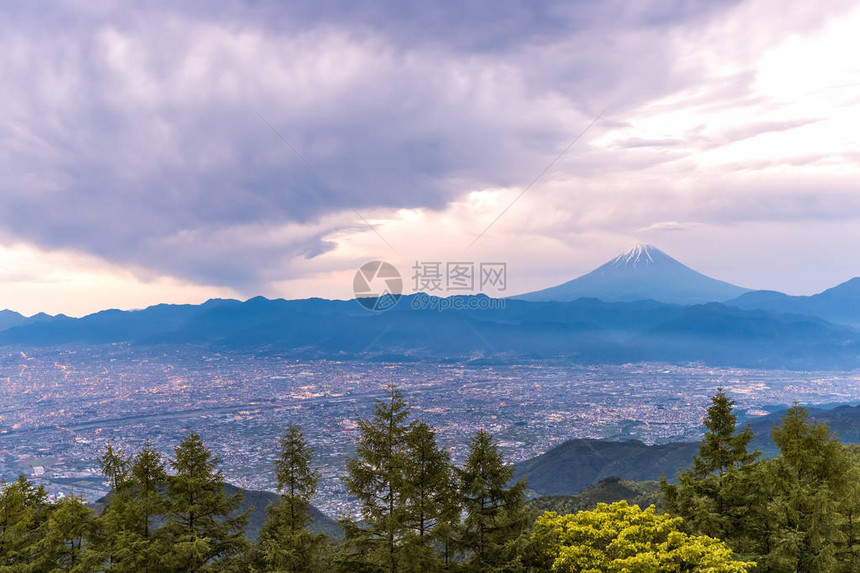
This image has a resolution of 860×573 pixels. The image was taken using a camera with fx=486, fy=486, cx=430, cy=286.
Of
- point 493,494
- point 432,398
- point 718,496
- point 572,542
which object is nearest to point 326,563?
point 493,494

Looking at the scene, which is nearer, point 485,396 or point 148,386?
point 485,396

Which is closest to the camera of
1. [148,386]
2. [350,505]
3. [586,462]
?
[350,505]

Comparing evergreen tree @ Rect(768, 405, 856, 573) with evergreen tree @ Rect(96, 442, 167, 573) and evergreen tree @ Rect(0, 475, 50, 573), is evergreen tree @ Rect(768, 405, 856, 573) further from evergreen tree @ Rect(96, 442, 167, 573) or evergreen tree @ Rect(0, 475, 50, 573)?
evergreen tree @ Rect(0, 475, 50, 573)

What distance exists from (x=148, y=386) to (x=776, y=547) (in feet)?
661

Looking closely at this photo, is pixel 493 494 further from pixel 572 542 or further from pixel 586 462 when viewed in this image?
pixel 586 462

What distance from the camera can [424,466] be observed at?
17.0 metres

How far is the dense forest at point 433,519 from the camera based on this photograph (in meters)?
15.2

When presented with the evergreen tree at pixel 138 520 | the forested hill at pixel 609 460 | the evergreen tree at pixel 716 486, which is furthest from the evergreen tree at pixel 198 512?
the forested hill at pixel 609 460

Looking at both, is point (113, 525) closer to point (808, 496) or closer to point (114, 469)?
point (114, 469)

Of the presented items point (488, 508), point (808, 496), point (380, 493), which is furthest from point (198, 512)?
point (808, 496)

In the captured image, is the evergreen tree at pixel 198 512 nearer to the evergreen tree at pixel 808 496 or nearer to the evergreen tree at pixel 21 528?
the evergreen tree at pixel 21 528

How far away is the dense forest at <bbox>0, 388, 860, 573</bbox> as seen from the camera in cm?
1524

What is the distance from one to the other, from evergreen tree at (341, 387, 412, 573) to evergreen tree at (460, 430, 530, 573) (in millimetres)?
2274

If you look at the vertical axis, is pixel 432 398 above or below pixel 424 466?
below
